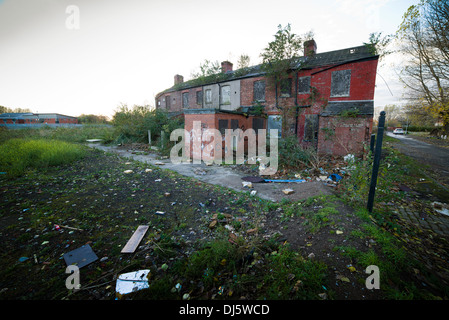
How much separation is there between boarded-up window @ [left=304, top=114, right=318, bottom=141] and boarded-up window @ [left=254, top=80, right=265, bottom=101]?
12.1 feet

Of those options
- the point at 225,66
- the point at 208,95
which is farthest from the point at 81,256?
the point at 225,66

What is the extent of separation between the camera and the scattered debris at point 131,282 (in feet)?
7.01

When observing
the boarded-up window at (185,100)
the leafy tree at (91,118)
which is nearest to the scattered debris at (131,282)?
the boarded-up window at (185,100)

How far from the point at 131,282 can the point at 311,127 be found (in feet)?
40.5

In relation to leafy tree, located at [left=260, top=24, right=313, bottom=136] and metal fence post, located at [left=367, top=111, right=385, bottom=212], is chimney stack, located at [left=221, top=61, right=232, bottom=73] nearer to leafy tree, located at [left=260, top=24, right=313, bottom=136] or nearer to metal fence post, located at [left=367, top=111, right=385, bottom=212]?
leafy tree, located at [left=260, top=24, right=313, bottom=136]

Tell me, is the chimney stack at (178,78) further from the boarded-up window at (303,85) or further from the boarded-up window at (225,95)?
the boarded-up window at (303,85)

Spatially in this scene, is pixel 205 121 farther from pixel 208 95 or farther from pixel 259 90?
pixel 208 95

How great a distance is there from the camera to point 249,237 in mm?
3178

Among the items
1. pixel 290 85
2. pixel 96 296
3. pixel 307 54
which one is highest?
pixel 307 54

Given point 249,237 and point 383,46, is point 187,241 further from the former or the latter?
point 383,46

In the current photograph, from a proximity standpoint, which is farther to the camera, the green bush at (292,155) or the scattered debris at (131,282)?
the green bush at (292,155)

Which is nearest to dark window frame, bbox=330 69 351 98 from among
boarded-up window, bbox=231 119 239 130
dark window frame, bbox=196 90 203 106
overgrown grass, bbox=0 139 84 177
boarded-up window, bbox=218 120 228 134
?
boarded-up window, bbox=231 119 239 130

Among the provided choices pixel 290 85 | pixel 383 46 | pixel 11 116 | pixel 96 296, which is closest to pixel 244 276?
pixel 96 296
